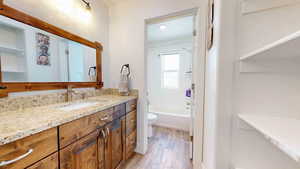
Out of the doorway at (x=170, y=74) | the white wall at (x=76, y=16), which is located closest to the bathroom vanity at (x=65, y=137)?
the white wall at (x=76, y=16)

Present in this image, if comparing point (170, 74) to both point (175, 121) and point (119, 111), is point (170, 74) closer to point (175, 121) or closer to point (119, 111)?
point (175, 121)

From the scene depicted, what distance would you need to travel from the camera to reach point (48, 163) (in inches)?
25.3

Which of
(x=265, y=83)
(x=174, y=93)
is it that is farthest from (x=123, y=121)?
(x=174, y=93)

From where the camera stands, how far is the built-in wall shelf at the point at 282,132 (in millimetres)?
345

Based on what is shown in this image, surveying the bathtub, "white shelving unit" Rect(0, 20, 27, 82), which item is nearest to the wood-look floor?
the bathtub

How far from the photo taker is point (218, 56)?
0.74 meters

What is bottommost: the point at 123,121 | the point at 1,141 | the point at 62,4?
the point at 123,121

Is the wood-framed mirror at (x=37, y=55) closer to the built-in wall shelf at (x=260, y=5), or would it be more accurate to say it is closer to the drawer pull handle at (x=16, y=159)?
the drawer pull handle at (x=16, y=159)

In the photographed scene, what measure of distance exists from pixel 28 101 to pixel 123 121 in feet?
2.97

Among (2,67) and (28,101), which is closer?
(2,67)

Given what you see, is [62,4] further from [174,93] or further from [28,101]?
[174,93]

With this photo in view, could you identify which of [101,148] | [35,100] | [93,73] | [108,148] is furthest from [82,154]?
[93,73]

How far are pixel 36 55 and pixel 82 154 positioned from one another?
102 cm

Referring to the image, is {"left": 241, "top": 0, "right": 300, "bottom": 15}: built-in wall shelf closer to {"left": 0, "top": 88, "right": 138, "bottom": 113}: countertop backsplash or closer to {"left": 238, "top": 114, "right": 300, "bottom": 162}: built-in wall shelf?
{"left": 238, "top": 114, "right": 300, "bottom": 162}: built-in wall shelf
